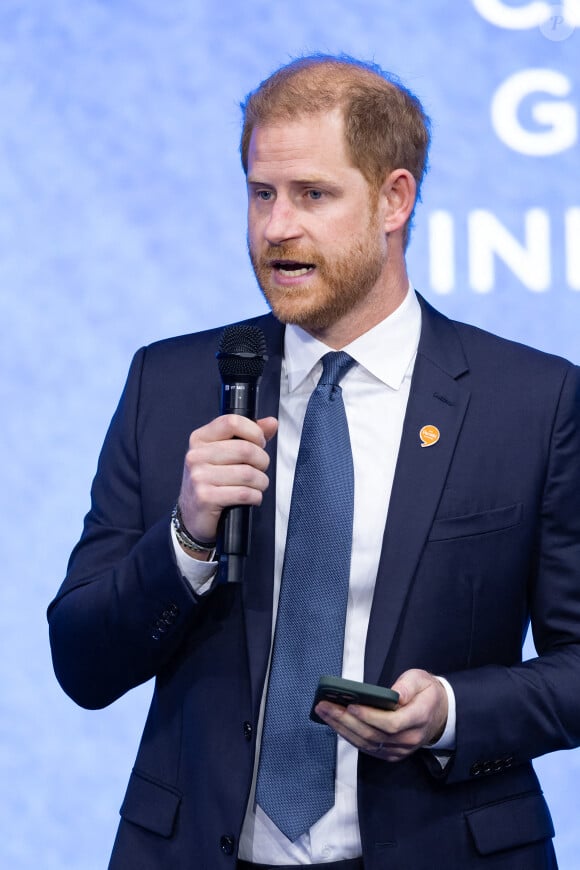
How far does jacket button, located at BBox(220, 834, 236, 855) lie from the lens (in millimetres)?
1930

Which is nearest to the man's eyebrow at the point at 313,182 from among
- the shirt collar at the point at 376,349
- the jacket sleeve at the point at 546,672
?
the shirt collar at the point at 376,349

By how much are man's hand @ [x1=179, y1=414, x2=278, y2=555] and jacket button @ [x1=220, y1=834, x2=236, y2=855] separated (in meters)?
0.51

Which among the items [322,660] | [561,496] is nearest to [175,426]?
[322,660]

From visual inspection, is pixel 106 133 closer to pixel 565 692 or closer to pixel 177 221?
pixel 177 221

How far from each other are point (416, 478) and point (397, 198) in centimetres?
60

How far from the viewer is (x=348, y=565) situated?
2.02 meters

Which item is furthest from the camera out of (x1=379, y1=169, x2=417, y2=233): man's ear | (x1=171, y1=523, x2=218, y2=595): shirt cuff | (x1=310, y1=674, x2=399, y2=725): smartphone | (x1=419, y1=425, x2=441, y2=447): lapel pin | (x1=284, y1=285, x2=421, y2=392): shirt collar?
(x1=379, y1=169, x2=417, y2=233): man's ear

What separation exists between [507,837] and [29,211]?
2.07 metres

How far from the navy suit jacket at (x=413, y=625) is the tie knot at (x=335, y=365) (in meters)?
0.09

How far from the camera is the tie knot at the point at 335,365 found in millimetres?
2188

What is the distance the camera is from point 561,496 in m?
2.12

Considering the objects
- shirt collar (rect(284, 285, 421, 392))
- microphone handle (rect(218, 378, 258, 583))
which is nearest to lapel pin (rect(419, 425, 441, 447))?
shirt collar (rect(284, 285, 421, 392))

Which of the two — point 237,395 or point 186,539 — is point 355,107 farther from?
point 186,539

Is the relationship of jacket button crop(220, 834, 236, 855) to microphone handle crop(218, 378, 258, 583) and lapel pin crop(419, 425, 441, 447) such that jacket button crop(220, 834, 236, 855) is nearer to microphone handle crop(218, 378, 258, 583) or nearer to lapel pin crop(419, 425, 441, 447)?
microphone handle crop(218, 378, 258, 583)
